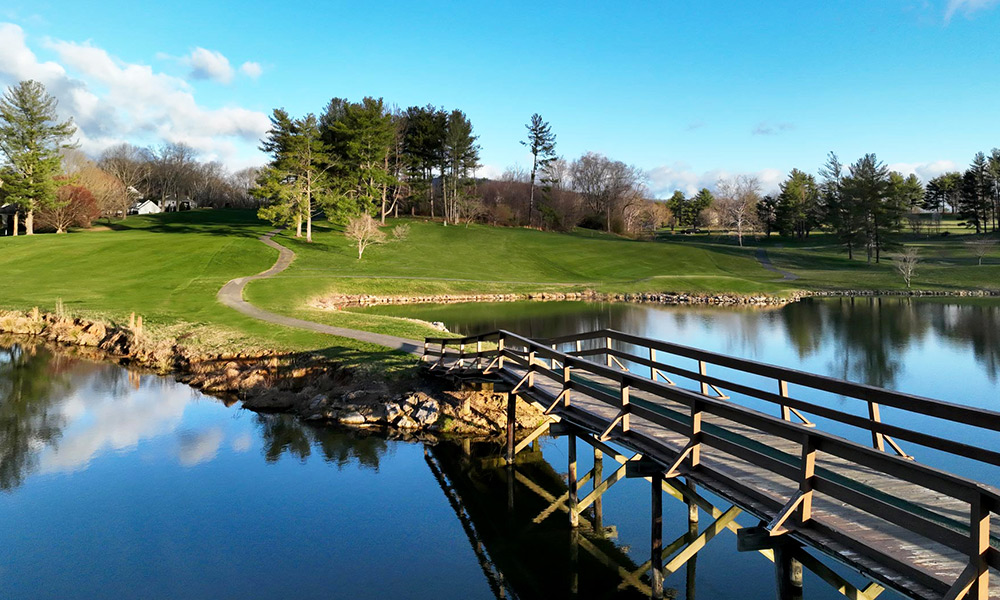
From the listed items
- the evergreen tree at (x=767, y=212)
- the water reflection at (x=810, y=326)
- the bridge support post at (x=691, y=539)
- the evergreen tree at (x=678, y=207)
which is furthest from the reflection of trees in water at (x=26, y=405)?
the evergreen tree at (x=678, y=207)

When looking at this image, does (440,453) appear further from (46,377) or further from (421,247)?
(421,247)

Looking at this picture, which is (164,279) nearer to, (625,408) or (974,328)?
(625,408)

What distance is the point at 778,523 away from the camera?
20.4 ft

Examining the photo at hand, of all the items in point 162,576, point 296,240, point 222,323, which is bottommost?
point 162,576

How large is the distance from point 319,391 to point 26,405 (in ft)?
31.3

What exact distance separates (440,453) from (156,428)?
8494 millimetres

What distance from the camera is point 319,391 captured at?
2006 centimetres

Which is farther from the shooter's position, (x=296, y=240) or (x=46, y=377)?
(x=296, y=240)

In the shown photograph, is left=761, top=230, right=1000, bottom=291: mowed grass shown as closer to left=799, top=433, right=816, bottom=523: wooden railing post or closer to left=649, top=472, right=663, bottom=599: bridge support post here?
left=649, top=472, right=663, bottom=599: bridge support post

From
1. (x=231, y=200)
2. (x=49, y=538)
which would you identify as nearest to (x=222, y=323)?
(x=49, y=538)

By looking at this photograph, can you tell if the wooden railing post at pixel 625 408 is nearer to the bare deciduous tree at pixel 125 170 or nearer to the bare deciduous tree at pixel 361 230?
the bare deciduous tree at pixel 361 230

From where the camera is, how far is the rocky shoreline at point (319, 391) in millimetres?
17641

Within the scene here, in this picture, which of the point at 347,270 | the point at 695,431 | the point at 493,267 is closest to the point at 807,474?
the point at 695,431

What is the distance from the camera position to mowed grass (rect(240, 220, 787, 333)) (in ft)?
167
